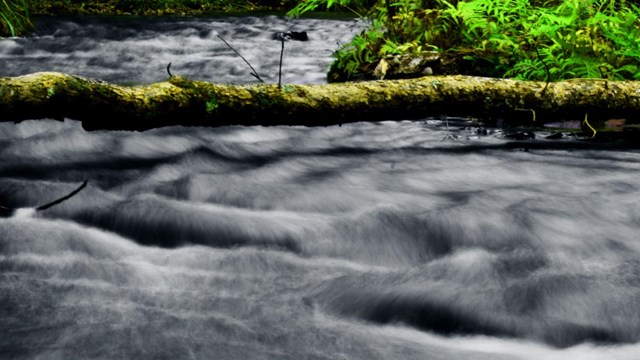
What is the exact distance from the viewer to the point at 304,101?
392 centimetres

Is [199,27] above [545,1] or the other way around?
the other way around

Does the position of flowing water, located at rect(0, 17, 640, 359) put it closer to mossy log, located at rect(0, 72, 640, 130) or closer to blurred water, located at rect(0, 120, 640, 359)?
blurred water, located at rect(0, 120, 640, 359)

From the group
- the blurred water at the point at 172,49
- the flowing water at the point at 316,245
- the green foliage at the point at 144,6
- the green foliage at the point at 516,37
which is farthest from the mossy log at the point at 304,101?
the green foliage at the point at 144,6

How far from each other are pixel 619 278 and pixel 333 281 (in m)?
1.00

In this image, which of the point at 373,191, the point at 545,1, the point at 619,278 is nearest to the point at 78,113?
the point at 373,191

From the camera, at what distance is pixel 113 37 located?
11438 millimetres

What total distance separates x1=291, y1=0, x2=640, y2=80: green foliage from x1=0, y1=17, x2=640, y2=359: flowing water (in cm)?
96

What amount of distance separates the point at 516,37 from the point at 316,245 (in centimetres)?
339

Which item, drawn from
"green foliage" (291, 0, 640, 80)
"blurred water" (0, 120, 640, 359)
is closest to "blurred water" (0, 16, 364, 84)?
"green foliage" (291, 0, 640, 80)

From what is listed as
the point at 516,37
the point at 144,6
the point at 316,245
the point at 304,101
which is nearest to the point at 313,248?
the point at 316,245

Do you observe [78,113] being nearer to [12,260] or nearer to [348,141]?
[12,260]

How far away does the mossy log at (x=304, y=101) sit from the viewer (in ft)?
10.4

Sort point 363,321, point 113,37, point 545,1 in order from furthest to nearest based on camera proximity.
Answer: point 113,37, point 545,1, point 363,321

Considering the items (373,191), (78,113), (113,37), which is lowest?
(113,37)
